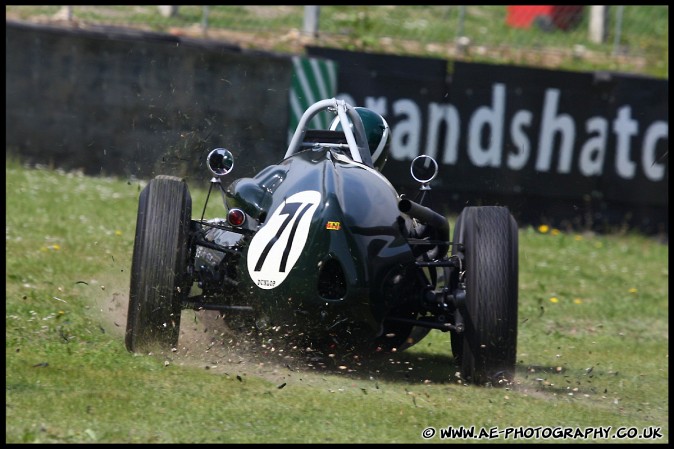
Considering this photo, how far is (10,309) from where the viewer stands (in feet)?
24.8

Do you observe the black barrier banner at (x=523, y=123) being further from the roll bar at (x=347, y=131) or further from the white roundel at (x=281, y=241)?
the white roundel at (x=281, y=241)

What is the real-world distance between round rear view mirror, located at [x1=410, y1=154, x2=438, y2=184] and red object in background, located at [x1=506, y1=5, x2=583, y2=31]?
37.1 feet

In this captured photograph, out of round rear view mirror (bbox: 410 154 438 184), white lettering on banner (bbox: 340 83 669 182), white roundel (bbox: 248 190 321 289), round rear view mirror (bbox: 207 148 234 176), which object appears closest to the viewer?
white roundel (bbox: 248 190 321 289)

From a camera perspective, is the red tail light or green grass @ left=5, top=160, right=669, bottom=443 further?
the red tail light

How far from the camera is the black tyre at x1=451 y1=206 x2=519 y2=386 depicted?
20.8 feet

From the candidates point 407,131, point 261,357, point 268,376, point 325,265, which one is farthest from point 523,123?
point 268,376

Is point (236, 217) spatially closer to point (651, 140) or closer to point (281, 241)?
point (281, 241)

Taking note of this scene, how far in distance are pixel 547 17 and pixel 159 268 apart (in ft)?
43.5

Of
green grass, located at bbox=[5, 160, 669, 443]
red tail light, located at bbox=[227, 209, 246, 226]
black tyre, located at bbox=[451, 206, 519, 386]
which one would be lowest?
green grass, located at bbox=[5, 160, 669, 443]

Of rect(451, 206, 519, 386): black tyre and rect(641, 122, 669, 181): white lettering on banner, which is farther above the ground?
rect(641, 122, 669, 181): white lettering on banner

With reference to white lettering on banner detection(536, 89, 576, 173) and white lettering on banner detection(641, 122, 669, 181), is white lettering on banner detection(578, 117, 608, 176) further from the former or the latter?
white lettering on banner detection(641, 122, 669, 181)

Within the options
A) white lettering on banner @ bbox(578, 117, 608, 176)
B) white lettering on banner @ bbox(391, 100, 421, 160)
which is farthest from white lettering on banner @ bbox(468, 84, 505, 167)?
white lettering on banner @ bbox(578, 117, 608, 176)

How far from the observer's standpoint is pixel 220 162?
6863 millimetres

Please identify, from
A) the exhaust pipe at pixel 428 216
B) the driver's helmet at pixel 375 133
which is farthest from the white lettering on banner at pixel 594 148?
the exhaust pipe at pixel 428 216
